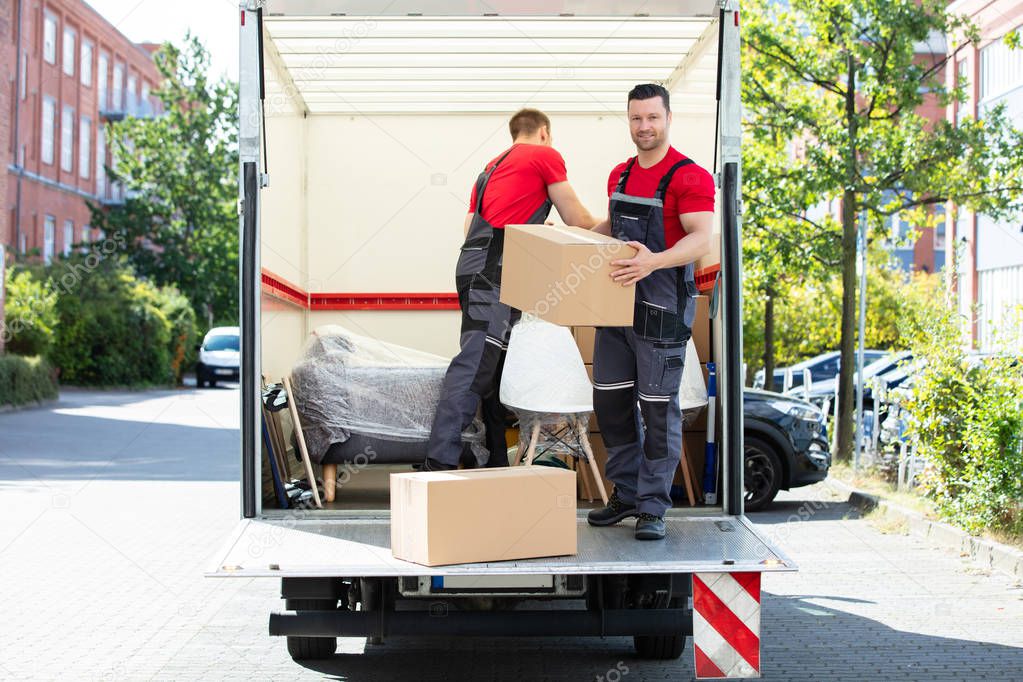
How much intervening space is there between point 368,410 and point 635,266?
6.31ft

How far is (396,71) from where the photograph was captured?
8625 millimetres

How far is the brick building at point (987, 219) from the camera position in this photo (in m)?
23.6

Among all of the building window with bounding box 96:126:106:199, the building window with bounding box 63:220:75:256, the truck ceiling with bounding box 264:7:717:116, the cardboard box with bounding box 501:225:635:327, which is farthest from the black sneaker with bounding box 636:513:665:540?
the building window with bounding box 96:126:106:199

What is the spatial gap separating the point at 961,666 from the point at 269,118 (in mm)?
4608

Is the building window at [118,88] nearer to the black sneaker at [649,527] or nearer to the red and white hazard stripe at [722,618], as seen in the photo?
the black sneaker at [649,527]

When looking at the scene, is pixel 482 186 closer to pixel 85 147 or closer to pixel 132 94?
pixel 85 147

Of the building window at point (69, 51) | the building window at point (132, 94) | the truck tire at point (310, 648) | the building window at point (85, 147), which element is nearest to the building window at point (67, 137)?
the building window at point (85, 147)

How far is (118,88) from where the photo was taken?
185ft

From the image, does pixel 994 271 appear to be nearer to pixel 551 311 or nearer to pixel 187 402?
pixel 187 402

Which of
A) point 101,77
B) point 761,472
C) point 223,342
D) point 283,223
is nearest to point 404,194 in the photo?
point 283,223

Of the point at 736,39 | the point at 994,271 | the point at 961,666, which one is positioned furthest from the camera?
the point at 994,271

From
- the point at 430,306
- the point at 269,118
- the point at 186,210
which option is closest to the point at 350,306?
the point at 430,306

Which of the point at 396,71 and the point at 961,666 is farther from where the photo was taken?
the point at 396,71

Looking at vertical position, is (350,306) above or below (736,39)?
below
